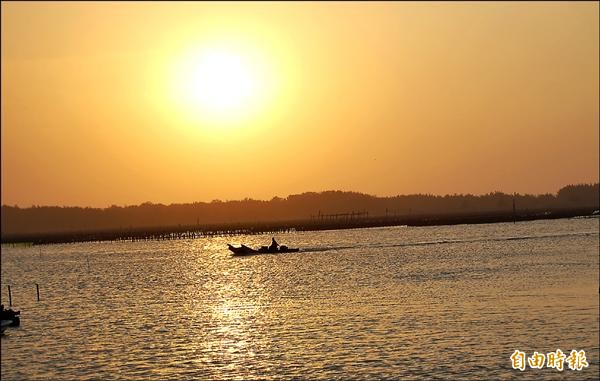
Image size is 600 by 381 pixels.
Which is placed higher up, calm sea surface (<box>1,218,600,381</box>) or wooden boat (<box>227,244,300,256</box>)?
wooden boat (<box>227,244,300,256</box>)

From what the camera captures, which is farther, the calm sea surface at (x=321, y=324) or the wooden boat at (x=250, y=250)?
the wooden boat at (x=250, y=250)

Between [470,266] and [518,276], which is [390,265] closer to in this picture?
[470,266]

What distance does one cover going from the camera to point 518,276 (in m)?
75.6

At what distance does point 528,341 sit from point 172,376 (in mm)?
19245

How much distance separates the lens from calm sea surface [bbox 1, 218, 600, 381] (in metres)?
38.7

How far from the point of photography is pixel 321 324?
169 feet

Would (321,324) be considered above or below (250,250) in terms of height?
below

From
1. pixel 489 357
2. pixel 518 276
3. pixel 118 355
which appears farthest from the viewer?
pixel 518 276

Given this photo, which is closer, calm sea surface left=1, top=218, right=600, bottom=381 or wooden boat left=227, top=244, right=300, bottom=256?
calm sea surface left=1, top=218, right=600, bottom=381

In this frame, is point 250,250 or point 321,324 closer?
point 321,324

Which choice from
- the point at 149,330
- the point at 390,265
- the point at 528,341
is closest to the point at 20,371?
the point at 149,330

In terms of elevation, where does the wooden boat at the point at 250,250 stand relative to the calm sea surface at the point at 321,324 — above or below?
above

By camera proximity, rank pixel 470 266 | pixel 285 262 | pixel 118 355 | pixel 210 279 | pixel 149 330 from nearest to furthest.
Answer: pixel 118 355, pixel 149 330, pixel 470 266, pixel 210 279, pixel 285 262

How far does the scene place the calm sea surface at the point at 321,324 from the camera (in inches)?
1522
